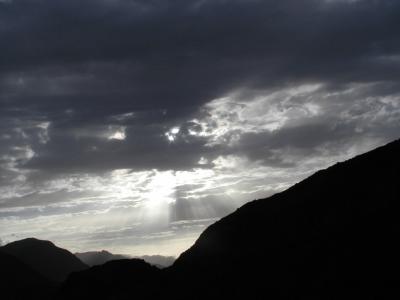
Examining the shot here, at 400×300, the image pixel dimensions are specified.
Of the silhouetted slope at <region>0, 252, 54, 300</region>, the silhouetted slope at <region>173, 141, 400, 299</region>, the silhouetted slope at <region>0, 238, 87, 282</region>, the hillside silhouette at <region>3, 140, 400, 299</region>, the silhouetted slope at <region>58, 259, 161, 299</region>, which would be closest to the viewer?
the hillside silhouette at <region>3, 140, 400, 299</region>

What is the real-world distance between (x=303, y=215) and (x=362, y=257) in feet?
34.0

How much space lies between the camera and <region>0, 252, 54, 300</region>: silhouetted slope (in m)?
99.3

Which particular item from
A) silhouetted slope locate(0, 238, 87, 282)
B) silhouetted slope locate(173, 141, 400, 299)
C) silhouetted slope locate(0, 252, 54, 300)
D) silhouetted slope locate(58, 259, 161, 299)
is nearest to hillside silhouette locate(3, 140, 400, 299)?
silhouetted slope locate(173, 141, 400, 299)

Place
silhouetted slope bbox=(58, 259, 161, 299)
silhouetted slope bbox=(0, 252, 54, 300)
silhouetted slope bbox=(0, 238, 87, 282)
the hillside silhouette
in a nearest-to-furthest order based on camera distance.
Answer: the hillside silhouette
silhouetted slope bbox=(58, 259, 161, 299)
silhouetted slope bbox=(0, 252, 54, 300)
silhouetted slope bbox=(0, 238, 87, 282)

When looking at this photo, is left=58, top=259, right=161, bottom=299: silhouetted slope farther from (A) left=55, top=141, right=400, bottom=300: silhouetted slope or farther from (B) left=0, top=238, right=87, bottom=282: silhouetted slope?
(B) left=0, top=238, right=87, bottom=282: silhouetted slope

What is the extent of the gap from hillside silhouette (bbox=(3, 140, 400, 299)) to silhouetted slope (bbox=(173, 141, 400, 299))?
8 centimetres

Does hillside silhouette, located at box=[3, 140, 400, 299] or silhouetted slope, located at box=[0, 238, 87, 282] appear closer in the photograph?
hillside silhouette, located at box=[3, 140, 400, 299]

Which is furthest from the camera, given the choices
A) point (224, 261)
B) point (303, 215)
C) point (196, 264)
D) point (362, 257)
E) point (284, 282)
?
point (196, 264)

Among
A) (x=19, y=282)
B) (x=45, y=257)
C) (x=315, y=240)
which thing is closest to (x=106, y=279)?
(x=315, y=240)

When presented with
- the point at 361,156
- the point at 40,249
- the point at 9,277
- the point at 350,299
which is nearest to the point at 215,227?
the point at 361,156

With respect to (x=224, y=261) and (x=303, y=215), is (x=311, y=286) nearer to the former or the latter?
(x=303, y=215)

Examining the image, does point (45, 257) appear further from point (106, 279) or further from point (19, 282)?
point (106, 279)

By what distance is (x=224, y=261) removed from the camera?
47969mm

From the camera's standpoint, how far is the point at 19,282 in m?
112
